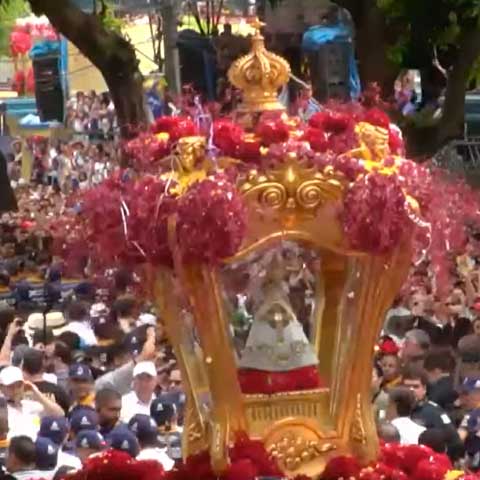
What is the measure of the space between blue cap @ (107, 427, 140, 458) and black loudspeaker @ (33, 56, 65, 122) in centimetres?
1837

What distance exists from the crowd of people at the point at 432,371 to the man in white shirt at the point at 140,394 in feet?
4.20

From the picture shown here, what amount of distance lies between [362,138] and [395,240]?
0.42m

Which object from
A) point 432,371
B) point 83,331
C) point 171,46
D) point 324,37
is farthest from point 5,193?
point 432,371

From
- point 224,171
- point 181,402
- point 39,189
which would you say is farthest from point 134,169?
point 39,189

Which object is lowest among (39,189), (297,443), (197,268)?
(39,189)

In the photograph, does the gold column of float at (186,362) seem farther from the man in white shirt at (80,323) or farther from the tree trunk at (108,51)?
the tree trunk at (108,51)

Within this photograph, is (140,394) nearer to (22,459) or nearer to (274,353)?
(22,459)

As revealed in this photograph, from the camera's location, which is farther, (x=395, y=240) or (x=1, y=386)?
(x=1, y=386)

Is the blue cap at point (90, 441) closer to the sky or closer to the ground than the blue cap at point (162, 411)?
closer to the sky

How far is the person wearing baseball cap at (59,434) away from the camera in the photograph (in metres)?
8.91

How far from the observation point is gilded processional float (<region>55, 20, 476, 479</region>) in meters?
6.30

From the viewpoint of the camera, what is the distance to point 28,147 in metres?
30.3

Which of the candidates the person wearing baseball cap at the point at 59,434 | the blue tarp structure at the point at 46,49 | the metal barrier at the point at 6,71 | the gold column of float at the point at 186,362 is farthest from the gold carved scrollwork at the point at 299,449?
the metal barrier at the point at 6,71

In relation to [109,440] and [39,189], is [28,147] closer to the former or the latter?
[39,189]
